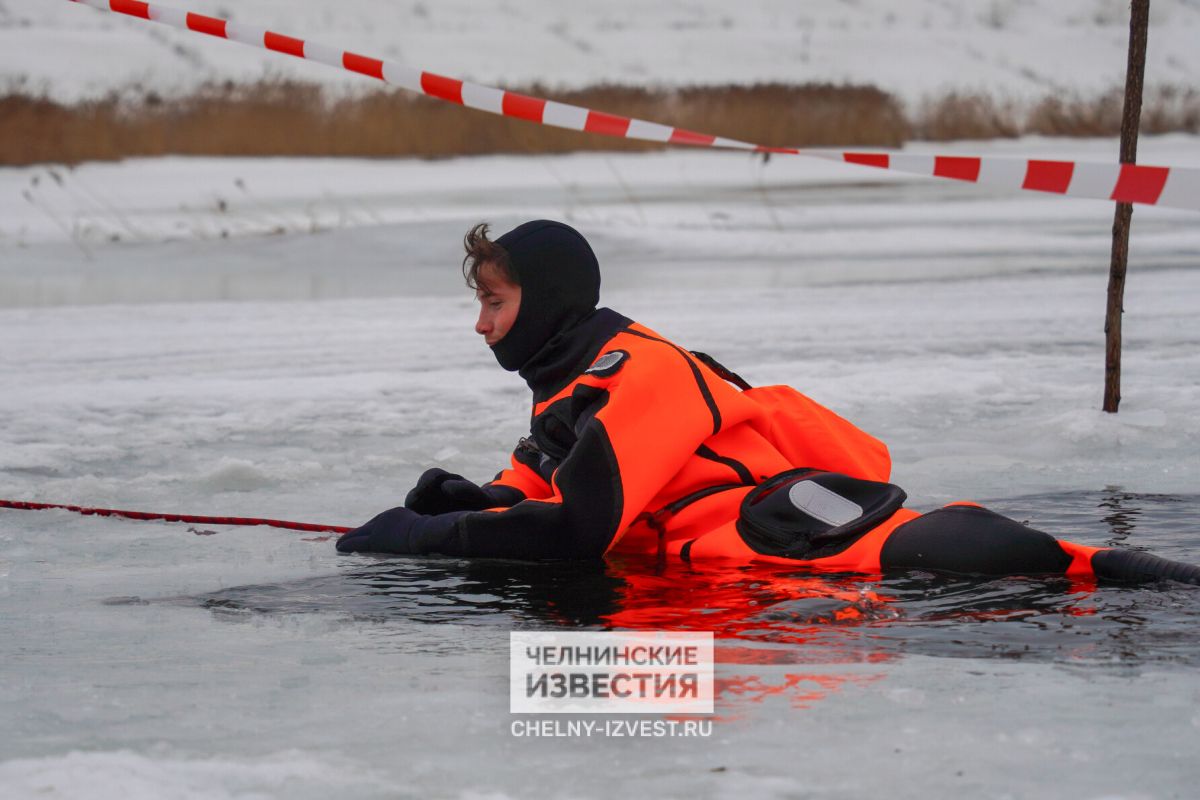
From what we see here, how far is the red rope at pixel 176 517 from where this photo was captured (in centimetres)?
413

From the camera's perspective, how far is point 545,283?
358 cm

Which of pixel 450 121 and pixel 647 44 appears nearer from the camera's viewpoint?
pixel 450 121

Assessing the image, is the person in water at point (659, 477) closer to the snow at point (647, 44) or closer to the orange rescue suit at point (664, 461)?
the orange rescue suit at point (664, 461)

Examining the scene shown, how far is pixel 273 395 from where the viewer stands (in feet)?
20.9

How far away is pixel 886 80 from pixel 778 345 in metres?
15.4

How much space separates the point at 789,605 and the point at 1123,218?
9.44 ft

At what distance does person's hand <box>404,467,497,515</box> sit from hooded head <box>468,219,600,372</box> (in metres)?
0.34

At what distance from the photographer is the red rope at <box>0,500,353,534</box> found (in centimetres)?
413

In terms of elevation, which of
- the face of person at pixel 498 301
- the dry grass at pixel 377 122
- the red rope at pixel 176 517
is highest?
the dry grass at pixel 377 122

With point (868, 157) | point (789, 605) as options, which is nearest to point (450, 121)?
point (868, 157)

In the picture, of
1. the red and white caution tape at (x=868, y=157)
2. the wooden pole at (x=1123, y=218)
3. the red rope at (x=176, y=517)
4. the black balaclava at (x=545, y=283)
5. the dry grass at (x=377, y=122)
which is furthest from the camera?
the dry grass at (x=377, y=122)

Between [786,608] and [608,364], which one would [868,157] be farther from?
[786,608]

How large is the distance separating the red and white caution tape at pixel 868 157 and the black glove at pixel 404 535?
3.61 feet

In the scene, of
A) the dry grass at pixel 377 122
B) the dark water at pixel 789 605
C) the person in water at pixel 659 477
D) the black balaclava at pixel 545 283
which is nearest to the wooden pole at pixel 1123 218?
the dark water at pixel 789 605
